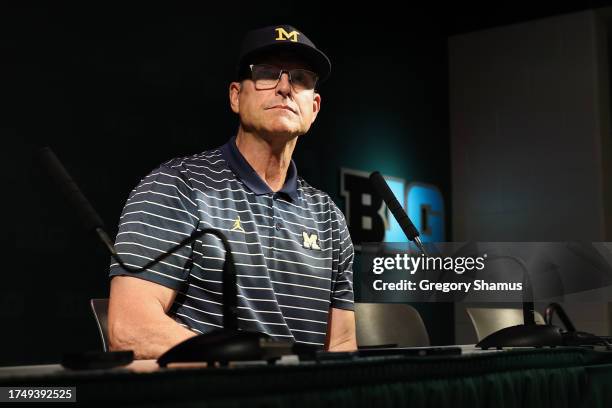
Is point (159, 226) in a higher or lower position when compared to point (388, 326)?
higher

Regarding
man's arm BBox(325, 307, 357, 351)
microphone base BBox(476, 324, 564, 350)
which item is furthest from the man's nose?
microphone base BBox(476, 324, 564, 350)

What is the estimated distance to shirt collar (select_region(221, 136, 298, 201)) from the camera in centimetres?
211

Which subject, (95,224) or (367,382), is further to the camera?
(95,224)

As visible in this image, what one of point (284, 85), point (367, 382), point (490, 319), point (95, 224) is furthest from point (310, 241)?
point (490, 319)

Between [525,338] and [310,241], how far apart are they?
676mm

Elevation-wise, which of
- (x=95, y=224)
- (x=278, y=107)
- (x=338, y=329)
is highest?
(x=278, y=107)

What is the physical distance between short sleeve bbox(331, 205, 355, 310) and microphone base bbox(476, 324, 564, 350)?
23.3 inches

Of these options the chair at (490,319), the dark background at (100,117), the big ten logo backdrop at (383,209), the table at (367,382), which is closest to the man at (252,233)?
the table at (367,382)

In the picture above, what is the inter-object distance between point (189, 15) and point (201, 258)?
224 centimetres

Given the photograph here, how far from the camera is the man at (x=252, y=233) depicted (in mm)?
1773

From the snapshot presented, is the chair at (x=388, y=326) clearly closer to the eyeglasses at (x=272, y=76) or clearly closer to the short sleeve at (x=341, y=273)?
the short sleeve at (x=341, y=273)

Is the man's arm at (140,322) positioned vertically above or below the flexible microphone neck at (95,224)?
below

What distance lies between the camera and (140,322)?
166 centimetres

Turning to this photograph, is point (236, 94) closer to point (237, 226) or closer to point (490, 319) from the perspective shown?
point (237, 226)
